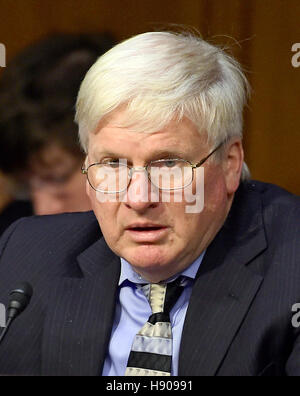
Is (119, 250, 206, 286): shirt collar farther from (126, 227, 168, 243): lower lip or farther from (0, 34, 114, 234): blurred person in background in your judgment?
(0, 34, 114, 234): blurred person in background

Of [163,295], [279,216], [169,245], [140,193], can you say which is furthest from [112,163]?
[279,216]

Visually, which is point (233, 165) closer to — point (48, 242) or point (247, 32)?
point (48, 242)

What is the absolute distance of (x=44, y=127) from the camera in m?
2.66

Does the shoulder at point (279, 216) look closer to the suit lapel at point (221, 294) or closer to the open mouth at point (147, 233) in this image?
the suit lapel at point (221, 294)

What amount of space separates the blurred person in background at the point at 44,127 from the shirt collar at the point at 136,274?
88 centimetres

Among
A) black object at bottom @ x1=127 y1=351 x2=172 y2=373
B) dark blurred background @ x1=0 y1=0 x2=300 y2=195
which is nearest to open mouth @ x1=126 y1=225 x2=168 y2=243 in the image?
black object at bottom @ x1=127 y1=351 x2=172 y2=373

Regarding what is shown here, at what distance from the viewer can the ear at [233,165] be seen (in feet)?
5.68

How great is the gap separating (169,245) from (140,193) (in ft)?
0.43

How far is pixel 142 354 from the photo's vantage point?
166cm

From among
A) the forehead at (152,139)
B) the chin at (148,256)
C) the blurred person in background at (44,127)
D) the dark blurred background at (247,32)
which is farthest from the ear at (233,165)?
the blurred person in background at (44,127)

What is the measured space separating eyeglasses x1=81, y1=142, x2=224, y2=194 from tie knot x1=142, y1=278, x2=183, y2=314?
233 millimetres

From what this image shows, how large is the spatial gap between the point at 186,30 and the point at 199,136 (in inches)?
37.6
